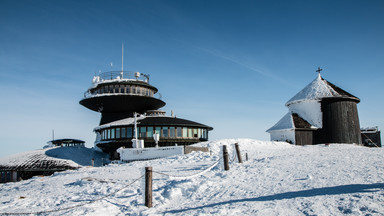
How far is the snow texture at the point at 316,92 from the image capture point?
3275 centimetres

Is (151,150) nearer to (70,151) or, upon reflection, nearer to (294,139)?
(294,139)

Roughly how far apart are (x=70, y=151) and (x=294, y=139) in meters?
32.9

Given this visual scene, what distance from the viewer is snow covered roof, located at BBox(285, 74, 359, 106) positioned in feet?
107

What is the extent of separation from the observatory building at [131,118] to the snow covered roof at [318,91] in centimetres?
1401

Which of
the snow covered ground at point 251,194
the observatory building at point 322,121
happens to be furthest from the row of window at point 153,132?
the snow covered ground at point 251,194

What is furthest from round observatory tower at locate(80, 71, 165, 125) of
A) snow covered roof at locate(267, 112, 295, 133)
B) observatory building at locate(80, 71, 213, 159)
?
snow covered roof at locate(267, 112, 295, 133)

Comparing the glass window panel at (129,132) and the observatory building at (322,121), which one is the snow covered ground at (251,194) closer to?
the observatory building at (322,121)

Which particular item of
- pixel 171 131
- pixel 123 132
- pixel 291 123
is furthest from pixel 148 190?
pixel 123 132

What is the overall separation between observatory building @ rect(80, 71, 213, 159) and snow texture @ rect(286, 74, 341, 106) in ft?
45.4

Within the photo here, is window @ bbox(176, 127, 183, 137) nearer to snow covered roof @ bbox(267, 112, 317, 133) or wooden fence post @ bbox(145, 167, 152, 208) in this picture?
snow covered roof @ bbox(267, 112, 317, 133)

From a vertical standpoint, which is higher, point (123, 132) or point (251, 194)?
point (123, 132)

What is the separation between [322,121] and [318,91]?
4033mm

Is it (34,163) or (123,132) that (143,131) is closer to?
(123,132)

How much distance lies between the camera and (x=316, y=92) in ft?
110
